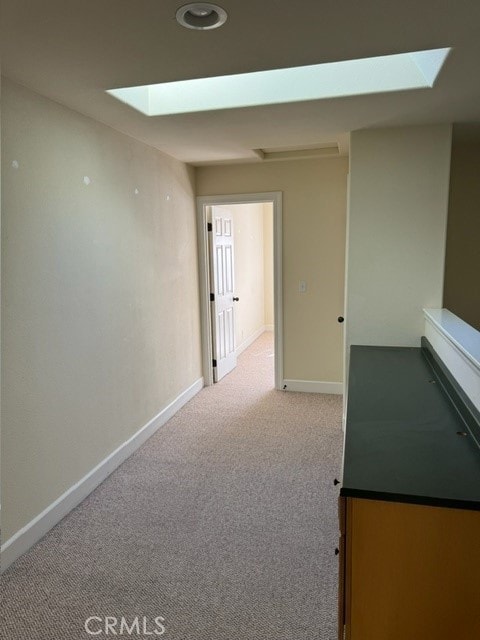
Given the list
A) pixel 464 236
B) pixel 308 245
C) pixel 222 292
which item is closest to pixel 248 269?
pixel 222 292

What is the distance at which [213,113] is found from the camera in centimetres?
268

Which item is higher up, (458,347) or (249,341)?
(458,347)

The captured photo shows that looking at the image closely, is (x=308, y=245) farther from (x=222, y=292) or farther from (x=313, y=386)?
(x=313, y=386)

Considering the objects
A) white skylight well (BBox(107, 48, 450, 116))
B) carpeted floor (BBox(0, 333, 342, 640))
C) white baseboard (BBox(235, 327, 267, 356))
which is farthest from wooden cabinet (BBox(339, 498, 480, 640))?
white baseboard (BBox(235, 327, 267, 356))

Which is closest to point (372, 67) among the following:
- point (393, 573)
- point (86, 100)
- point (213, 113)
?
point (213, 113)

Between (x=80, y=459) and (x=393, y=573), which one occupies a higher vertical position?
(x=393, y=573)

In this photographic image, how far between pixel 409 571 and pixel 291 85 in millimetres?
2370

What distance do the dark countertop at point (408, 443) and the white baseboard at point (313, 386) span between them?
208 cm

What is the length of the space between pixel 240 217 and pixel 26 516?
494 centimetres

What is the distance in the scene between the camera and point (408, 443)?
1.77 meters

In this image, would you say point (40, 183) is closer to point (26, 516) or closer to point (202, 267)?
point (26, 516)

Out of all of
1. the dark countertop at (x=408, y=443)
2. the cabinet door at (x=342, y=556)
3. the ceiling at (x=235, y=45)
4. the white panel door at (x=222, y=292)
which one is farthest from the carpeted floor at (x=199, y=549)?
the ceiling at (x=235, y=45)

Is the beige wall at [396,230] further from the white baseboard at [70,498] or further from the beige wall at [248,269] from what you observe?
the beige wall at [248,269]

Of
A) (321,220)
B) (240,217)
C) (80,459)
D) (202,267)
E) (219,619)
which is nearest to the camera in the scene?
(219,619)
